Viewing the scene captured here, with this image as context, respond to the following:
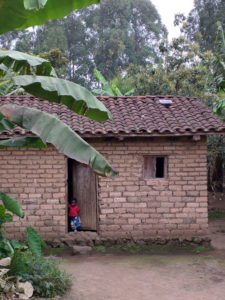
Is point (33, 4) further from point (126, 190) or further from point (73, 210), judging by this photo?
point (73, 210)

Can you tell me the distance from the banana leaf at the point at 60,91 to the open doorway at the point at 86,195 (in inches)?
187

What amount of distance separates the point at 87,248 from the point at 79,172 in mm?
1909

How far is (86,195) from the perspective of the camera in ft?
29.6

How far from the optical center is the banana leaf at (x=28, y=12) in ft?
12.9

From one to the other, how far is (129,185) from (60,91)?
452cm

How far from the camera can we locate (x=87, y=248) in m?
7.96

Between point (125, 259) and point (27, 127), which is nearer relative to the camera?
point (27, 127)

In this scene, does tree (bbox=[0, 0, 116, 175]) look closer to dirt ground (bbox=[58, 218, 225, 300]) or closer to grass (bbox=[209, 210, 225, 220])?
dirt ground (bbox=[58, 218, 225, 300])

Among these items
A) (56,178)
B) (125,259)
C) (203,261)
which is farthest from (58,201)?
(203,261)

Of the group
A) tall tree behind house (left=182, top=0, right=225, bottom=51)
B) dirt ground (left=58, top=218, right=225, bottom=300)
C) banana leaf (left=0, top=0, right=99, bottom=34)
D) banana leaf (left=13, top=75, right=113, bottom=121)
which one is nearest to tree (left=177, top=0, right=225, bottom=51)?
tall tree behind house (left=182, top=0, right=225, bottom=51)

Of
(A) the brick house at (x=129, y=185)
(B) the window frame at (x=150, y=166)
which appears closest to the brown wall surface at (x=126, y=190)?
(A) the brick house at (x=129, y=185)

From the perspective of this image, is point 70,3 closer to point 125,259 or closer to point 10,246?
point 10,246

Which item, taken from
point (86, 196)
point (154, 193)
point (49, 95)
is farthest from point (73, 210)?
point (49, 95)

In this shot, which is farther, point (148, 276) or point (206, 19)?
point (206, 19)
